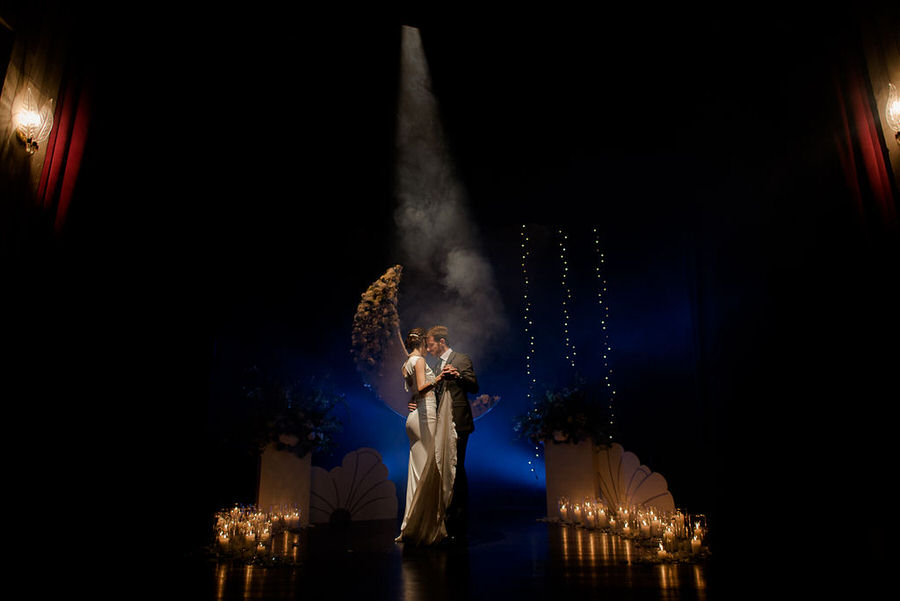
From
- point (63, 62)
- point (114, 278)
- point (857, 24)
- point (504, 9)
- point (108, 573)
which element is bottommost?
point (108, 573)

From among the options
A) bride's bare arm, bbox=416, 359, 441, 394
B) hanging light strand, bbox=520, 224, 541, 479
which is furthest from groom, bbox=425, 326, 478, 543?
hanging light strand, bbox=520, 224, 541, 479

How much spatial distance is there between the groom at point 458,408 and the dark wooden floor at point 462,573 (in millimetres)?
234

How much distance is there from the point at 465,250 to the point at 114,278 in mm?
4990

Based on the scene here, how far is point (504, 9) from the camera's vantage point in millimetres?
6188

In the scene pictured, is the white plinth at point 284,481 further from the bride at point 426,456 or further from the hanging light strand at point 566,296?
the hanging light strand at point 566,296

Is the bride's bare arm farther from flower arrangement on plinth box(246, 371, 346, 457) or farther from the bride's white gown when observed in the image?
flower arrangement on plinth box(246, 371, 346, 457)

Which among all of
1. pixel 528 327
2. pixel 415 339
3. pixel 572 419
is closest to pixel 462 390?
pixel 415 339

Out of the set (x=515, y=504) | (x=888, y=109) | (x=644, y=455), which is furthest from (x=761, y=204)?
(x=515, y=504)

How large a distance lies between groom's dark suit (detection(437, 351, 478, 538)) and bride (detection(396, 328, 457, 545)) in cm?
5

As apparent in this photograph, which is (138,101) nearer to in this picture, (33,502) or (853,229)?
(33,502)

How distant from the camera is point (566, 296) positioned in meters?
7.87

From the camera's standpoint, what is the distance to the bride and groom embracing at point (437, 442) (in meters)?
4.63

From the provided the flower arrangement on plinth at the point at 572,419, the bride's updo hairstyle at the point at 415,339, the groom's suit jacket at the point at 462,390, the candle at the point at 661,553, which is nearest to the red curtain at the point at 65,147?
the bride's updo hairstyle at the point at 415,339

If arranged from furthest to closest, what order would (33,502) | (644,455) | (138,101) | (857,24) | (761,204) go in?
1. (644,455)
2. (761,204)
3. (138,101)
4. (857,24)
5. (33,502)
